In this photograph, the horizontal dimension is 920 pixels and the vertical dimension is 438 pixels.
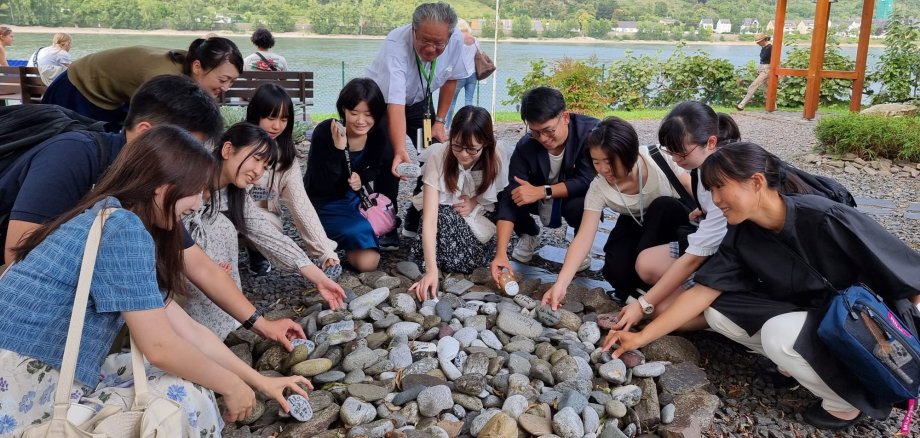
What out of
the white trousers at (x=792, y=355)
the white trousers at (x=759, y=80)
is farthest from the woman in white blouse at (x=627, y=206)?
the white trousers at (x=759, y=80)

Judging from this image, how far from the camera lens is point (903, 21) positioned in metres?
12.9

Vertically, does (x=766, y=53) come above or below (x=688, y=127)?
above

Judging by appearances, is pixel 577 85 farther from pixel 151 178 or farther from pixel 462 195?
pixel 151 178

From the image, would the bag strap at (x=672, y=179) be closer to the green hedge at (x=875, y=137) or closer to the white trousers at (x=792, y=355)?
the white trousers at (x=792, y=355)

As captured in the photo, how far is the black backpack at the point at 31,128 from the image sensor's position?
2.24 meters

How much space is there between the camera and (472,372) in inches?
92.6

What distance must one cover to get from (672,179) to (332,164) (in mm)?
1755

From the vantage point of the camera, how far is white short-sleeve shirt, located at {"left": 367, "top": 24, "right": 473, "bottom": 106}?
3.94 metres

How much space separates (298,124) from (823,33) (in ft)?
26.5

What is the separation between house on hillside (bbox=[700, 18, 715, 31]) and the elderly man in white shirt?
1978 centimetres

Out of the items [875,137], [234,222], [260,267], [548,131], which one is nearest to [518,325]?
[548,131]

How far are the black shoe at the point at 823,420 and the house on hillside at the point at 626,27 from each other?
21542 millimetres

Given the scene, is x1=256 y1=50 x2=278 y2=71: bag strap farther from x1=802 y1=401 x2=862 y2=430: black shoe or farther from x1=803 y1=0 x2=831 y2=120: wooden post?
x1=803 y1=0 x2=831 y2=120: wooden post

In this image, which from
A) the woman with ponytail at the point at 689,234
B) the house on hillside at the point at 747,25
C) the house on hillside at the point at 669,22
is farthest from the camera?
the house on hillside at the point at 669,22
